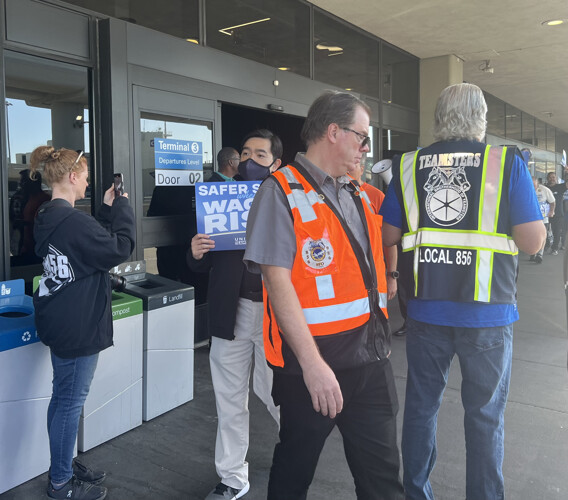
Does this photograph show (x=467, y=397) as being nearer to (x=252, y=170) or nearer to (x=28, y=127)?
(x=252, y=170)

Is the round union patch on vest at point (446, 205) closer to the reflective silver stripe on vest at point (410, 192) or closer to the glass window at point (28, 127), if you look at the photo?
the reflective silver stripe on vest at point (410, 192)

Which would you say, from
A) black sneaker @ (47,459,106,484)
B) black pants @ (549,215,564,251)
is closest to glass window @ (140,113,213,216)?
black sneaker @ (47,459,106,484)

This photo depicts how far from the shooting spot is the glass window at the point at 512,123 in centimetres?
1460

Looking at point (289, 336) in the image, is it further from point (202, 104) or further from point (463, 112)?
point (202, 104)

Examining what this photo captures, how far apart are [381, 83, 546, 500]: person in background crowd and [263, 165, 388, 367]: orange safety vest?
1.92ft

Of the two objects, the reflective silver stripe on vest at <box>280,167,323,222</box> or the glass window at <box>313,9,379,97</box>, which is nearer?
the reflective silver stripe on vest at <box>280,167,323,222</box>

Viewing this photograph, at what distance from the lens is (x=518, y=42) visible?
8352 millimetres

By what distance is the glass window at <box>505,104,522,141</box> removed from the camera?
47.9 feet

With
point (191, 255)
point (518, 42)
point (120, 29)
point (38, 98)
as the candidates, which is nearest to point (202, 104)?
point (120, 29)

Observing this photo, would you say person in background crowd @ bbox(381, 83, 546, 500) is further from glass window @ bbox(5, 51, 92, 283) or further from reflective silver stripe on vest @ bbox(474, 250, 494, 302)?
glass window @ bbox(5, 51, 92, 283)

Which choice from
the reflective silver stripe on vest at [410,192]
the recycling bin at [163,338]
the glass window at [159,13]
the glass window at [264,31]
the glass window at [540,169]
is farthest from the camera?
the glass window at [540,169]

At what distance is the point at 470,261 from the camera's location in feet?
7.02

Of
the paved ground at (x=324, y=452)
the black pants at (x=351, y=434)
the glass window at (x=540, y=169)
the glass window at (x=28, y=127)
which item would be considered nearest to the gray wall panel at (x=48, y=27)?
the glass window at (x=28, y=127)

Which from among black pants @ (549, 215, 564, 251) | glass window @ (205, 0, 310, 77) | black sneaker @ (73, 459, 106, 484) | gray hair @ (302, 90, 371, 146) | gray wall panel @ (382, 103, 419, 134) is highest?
glass window @ (205, 0, 310, 77)
